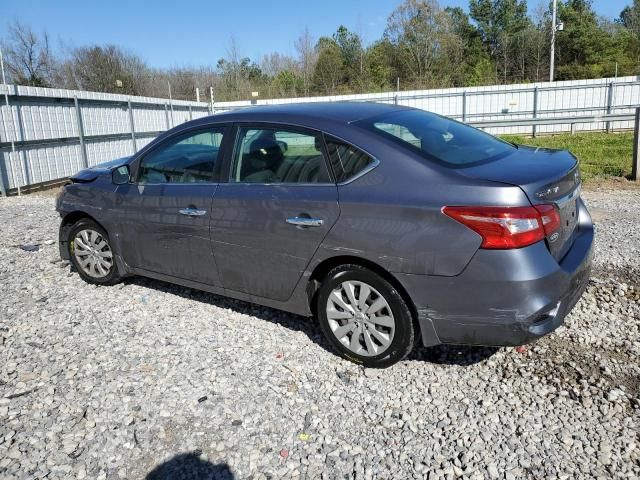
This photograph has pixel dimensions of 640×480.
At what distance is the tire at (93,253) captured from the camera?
480cm

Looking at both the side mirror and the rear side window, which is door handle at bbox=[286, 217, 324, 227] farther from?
the side mirror

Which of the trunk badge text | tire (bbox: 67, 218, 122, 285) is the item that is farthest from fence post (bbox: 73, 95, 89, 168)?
the trunk badge text

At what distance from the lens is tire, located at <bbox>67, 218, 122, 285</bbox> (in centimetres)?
480

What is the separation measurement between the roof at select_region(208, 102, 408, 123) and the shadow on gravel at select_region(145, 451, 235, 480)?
2180 millimetres

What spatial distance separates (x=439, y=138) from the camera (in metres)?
3.47

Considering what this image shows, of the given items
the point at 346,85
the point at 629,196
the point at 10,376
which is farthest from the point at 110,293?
the point at 346,85

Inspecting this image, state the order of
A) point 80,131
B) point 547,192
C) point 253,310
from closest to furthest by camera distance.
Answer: point 547,192
point 253,310
point 80,131

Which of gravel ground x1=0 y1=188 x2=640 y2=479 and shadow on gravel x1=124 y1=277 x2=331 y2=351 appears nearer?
gravel ground x1=0 y1=188 x2=640 y2=479

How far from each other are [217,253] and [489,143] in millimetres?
2134

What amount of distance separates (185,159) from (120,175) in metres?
0.67

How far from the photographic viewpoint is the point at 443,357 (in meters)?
3.48

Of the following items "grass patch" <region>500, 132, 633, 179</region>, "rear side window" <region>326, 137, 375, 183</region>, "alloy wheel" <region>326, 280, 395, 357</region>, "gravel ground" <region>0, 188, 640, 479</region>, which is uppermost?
"rear side window" <region>326, 137, 375, 183</region>

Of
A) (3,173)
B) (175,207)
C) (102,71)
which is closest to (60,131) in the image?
(3,173)

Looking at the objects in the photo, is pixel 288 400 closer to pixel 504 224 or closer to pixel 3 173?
pixel 504 224
